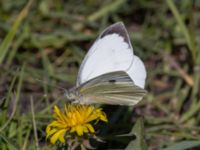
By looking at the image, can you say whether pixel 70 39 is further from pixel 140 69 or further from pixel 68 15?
pixel 140 69

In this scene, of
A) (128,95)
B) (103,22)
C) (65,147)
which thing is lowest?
(65,147)

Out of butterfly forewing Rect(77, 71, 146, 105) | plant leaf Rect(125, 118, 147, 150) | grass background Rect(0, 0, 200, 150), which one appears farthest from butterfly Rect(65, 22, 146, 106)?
grass background Rect(0, 0, 200, 150)

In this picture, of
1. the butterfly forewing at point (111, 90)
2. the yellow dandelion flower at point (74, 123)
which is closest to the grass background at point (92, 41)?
the butterfly forewing at point (111, 90)

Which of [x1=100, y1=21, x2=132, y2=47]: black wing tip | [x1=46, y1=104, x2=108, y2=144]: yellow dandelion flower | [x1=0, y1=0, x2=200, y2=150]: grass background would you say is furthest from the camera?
Result: [x1=0, y1=0, x2=200, y2=150]: grass background

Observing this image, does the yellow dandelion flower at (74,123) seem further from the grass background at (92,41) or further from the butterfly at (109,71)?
the grass background at (92,41)

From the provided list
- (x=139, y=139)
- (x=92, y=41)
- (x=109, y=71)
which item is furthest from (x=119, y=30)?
(x=92, y=41)

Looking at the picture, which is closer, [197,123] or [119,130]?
[119,130]

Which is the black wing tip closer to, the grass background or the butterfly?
the butterfly

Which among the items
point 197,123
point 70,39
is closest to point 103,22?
point 70,39
